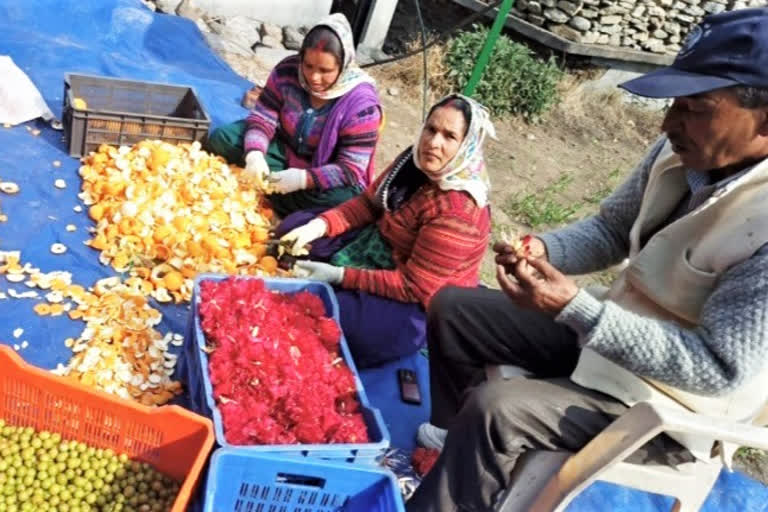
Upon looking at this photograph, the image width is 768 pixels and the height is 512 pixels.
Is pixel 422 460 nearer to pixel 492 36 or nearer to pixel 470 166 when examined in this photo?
pixel 470 166

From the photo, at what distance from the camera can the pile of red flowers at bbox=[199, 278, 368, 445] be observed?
7.63 ft

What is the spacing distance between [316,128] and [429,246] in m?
1.29

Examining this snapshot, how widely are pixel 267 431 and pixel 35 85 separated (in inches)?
124

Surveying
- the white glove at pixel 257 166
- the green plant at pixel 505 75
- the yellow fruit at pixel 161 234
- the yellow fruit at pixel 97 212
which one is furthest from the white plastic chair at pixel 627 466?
the green plant at pixel 505 75

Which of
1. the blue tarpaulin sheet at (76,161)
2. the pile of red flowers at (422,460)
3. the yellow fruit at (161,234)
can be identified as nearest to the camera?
the pile of red flowers at (422,460)

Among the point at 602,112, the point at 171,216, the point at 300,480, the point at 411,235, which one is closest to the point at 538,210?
the point at 411,235

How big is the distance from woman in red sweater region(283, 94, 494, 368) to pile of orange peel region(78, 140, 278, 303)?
13.9 inches

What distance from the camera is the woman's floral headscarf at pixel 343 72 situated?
3.69 metres

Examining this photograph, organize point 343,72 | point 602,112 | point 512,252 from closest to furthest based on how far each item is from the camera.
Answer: point 512,252, point 343,72, point 602,112

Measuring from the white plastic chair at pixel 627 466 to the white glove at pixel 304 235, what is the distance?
123 cm

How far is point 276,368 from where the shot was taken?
8.18 ft

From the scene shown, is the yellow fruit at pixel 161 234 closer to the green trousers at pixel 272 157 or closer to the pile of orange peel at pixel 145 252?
the pile of orange peel at pixel 145 252

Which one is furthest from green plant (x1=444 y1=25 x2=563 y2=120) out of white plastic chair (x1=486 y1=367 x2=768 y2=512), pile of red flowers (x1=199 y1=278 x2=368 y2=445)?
white plastic chair (x1=486 y1=367 x2=768 y2=512)

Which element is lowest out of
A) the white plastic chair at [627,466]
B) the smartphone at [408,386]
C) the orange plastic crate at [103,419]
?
the smartphone at [408,386]
